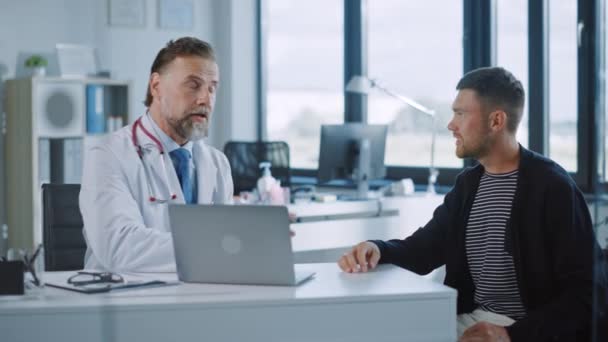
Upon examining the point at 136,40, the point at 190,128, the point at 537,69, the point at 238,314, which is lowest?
the point at 238,314

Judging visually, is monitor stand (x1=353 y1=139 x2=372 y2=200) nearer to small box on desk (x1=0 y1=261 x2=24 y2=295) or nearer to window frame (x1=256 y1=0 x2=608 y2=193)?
window frame (x1=256 y1=0 x2=608 y2=193)

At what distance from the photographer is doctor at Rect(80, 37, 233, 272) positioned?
2428mm

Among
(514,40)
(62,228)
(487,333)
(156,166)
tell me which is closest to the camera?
(487,333)

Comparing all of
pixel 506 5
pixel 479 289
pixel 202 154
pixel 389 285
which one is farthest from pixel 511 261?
pixel 506 5

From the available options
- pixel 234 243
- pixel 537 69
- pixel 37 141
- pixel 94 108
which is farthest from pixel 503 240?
pixel 94 108

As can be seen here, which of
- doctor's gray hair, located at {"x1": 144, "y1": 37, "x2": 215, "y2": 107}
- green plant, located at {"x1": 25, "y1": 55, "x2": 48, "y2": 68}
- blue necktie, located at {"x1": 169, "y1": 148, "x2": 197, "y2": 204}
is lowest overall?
blue necktie, located at {"x1": 169, "y1": 148, "x2": 197, "y2": 204}

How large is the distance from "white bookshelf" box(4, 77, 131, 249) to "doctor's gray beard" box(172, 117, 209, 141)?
347 centimetres

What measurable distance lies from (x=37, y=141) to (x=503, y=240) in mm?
4151

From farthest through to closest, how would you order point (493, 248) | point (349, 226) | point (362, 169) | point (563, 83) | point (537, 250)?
1. point (362, 169)
2. point (563, 83)
3. point (349, 226)
4. point (493, 248)
5. point (537, 250)

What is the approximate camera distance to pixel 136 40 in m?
6.93

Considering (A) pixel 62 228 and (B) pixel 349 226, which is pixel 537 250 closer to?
(A) pixel 62 228

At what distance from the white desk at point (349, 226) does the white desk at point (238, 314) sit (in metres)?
2.46

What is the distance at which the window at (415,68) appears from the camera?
19.7ft

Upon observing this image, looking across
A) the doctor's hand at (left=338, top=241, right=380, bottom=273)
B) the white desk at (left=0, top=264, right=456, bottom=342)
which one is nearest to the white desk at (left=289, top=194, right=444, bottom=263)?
the doctor's hand at (left=338, top=241, right=380, bottom=273)
